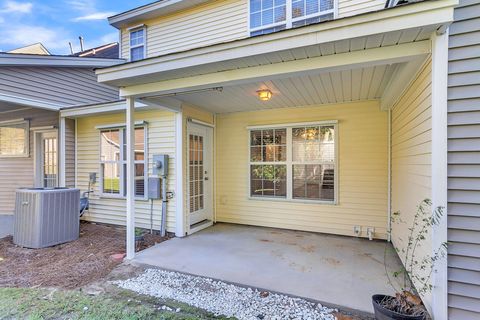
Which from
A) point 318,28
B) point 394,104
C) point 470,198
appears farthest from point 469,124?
point 394,104

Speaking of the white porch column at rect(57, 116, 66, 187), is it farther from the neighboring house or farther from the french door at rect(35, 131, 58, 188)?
the french door at rect(35, 131, 58, 188)

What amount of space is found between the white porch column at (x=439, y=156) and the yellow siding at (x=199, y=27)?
14.4 feet

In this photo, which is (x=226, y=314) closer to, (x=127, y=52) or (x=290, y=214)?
(x=290, y=214)

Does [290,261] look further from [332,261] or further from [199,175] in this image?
[199,175]

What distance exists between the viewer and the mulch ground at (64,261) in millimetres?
3191

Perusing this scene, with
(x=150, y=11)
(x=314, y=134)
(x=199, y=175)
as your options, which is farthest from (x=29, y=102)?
(x=314, y=134)

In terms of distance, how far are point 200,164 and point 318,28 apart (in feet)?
12.9

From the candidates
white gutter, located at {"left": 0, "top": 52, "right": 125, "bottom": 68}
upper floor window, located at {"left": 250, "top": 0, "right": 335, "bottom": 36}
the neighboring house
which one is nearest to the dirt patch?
upper floor window, located at {"left": 250, "top": 0, "right": 335, "bottom": 36}

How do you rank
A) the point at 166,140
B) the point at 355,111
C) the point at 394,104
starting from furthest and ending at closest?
the point at 166,140 < the point at 355,111 < the point at 394,104

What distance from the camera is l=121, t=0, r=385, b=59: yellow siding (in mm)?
5840

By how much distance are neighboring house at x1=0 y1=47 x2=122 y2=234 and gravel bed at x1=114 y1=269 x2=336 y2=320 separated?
14.5 feet

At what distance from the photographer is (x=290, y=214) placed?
540 cm

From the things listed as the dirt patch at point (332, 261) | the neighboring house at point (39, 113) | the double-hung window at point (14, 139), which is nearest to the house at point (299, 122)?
the neighboring house at point (39, 113)

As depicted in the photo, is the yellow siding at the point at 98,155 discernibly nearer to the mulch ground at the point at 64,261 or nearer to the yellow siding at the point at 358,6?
the mulch ground at the point at 64,261
